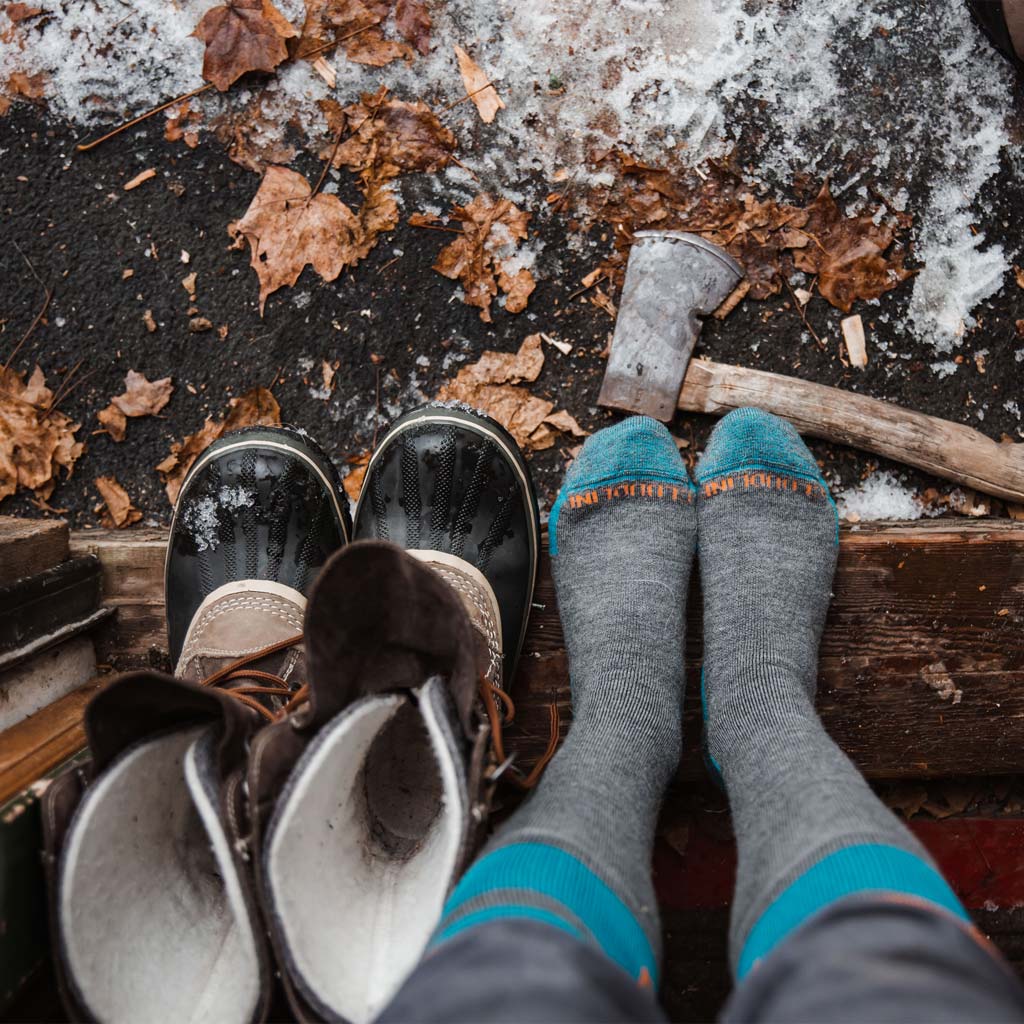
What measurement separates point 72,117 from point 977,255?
1910mm

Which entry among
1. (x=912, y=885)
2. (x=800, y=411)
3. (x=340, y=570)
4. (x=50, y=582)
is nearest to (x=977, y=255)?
(x=800, y=411)

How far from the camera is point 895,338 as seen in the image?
5.39 feet

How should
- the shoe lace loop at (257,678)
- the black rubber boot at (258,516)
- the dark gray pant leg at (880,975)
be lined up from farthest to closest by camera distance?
the black rubber boot at (258,516)
the shoe lace loop at (257,678)
the dark gray pant leg at (880,975)

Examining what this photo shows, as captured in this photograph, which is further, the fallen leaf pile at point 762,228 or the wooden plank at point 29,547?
the fallen leaf pile at point 762,228

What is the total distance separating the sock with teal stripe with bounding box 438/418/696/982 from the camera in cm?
80

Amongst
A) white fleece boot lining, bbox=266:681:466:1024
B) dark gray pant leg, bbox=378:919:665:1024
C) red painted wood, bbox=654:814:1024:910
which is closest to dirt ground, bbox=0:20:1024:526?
red painted wood, bbox=654:814:1024:910

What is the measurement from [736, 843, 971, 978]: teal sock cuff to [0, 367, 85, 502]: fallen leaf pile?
60.6 inches

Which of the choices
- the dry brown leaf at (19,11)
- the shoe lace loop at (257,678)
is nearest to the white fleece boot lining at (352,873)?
the shoe lace loop at (257,678)

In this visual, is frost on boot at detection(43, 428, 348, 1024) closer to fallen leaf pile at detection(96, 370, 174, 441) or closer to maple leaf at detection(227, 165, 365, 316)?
fallen leaf pile at detection(96, 370, 174, 441)

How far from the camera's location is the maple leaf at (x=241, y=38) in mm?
1680

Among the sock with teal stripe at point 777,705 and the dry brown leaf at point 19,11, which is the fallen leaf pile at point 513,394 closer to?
the sock with teal stripe at point 777,705

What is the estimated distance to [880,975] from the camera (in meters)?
0.60

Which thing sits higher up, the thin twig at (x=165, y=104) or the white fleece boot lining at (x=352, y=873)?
the thin twig at (x=165, y=104)

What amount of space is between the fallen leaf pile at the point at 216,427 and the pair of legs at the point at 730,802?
2.12 ft
